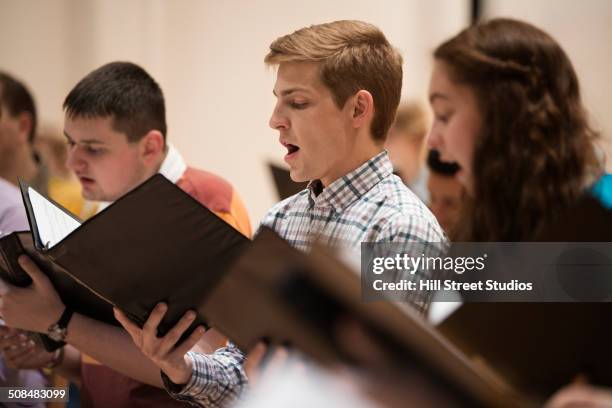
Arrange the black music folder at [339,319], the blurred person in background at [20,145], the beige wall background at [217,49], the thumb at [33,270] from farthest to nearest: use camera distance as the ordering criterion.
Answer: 1. the beige wall background at [217,49]
2. the blurred person in background at [20,145]
3. the thumb at [33,270]
4. the black music folder at [339,319]

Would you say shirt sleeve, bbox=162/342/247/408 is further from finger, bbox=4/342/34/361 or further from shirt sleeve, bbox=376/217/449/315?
finger, bbox=4/342/34/361

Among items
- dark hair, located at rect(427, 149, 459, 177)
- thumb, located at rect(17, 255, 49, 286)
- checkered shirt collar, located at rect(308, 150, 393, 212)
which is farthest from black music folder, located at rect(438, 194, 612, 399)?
dark hair, located at rect(427, 149, 459, 177)

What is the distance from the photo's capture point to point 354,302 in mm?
805

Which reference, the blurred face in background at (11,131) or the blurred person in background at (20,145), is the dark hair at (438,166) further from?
the blurred face in background at (11,131)

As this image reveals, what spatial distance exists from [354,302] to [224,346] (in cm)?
113

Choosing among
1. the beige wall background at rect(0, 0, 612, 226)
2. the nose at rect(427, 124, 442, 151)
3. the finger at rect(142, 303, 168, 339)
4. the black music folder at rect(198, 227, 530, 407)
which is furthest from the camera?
the beige wall background at rect(0, 0, 612, 226)

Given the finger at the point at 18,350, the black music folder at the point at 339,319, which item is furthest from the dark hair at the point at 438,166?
the black music folder at the point at 339,319

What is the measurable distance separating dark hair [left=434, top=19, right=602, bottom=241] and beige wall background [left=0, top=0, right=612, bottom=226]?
197 cm

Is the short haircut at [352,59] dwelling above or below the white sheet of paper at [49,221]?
above

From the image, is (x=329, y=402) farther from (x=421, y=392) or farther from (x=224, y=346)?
(x=224, y=346)

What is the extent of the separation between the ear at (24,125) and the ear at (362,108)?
1832mm

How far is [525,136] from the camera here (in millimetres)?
1313

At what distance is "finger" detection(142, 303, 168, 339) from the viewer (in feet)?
5.24

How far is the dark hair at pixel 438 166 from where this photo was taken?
8.80 feet
